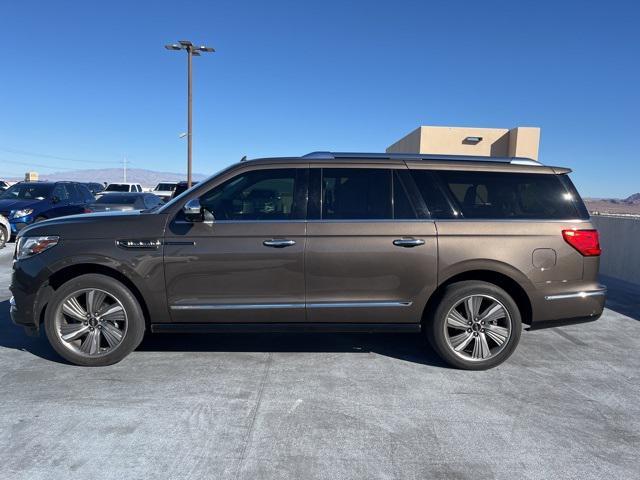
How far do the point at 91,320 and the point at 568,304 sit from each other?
174 inches

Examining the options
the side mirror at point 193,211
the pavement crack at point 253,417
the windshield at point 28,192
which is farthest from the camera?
the windshield at point 28,192

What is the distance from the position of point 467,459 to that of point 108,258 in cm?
333

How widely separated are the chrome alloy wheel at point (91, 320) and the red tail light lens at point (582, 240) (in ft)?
13.6

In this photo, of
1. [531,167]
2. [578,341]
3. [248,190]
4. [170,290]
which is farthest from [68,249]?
[578,341]

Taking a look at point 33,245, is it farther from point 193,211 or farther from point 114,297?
point 193,211

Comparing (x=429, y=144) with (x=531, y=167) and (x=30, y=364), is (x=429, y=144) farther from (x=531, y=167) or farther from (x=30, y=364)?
(x=30, y=364)

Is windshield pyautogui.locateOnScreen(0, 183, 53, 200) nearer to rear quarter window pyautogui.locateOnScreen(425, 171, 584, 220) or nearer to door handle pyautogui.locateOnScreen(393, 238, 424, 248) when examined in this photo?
door handle pyautogui.locateOnScreen(393, 238, 424, 248)

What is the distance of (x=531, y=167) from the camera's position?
4.60 meters

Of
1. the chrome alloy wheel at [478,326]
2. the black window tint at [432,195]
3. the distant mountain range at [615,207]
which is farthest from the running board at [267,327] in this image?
the distant mountain range at [615,207]

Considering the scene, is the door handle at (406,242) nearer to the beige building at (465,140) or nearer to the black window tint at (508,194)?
the black window tint at (508,194)

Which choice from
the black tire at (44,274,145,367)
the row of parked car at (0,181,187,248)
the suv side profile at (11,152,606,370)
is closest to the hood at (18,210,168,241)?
the suv side profile at (11,152,606,370)

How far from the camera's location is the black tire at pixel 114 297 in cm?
432

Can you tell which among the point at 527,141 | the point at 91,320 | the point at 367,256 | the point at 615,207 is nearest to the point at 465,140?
the point at 527,141

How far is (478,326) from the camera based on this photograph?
448 centimetres
